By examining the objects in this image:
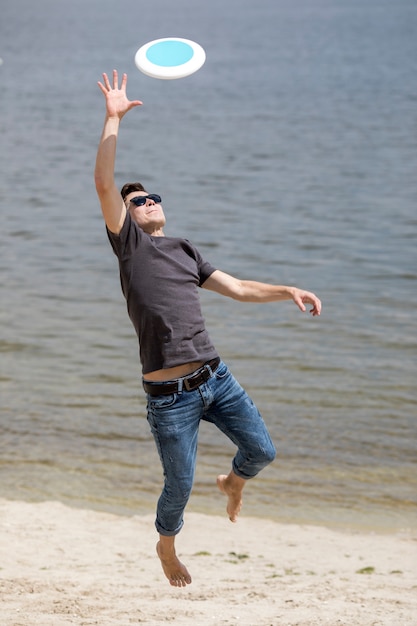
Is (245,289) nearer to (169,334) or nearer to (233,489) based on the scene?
(169,334)

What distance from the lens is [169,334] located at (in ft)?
17.7

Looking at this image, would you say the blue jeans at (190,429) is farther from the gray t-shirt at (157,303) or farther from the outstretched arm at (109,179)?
the outstretched arm at (109,179)

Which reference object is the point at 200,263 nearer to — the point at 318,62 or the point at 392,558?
the point at 392,558

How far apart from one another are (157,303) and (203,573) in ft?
8.51

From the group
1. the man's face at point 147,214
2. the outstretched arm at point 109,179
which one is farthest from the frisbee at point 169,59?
the man's face at point 147,214

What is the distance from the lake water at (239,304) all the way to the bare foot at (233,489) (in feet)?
8.39

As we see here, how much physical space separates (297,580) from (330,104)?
32.7m

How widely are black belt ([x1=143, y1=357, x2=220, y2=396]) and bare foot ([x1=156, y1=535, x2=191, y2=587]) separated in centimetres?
93

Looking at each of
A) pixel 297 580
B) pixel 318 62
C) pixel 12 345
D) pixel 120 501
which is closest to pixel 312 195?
pixel 12 345

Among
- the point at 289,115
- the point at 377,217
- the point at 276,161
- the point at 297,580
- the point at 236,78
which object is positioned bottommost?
the point at 297,580

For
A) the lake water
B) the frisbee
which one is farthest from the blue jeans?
the lake water

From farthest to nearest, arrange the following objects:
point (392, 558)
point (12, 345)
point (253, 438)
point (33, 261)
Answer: point (33, 261) < point (12, 345) < point (392, 558) < point (253, 438)

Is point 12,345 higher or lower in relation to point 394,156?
lower

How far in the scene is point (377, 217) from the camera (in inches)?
774
